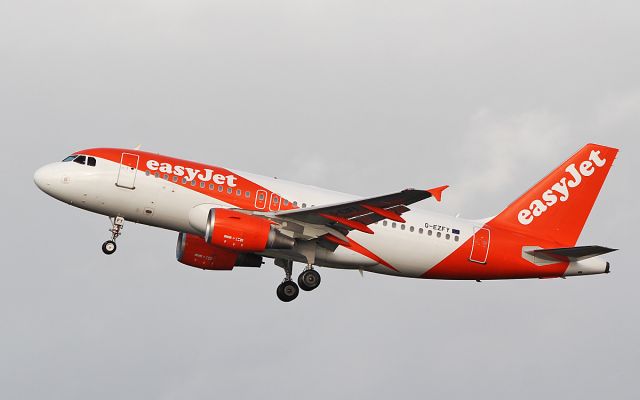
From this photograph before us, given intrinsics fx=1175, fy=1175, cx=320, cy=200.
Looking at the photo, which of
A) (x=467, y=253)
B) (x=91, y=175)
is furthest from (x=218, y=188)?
(x=467, y=253)

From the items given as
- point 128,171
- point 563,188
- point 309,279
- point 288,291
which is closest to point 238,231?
point 309,279

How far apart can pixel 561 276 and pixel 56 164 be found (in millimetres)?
20874

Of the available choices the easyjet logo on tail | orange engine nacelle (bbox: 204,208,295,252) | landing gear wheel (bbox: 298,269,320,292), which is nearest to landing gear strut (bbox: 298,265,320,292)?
landing gear wheel (bbox: 298,269,320,292)

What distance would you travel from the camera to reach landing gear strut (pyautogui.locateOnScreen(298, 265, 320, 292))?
152 feet

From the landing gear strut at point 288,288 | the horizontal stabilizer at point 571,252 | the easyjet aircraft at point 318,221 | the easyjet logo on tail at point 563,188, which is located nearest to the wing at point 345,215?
the easyjet aircraft at point 318,221

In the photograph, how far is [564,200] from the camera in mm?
50125

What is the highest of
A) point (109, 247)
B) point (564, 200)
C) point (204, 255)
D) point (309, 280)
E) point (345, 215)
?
point (564, 200)

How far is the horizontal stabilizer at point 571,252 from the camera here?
46250 mm

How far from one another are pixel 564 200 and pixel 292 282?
40.2 feet

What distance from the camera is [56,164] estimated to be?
45469 millimetres

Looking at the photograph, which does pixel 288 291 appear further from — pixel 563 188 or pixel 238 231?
pixel 563 188

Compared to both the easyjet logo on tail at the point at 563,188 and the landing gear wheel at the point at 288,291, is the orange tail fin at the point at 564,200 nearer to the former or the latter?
the easyjet logo on tail at the point at 563,188

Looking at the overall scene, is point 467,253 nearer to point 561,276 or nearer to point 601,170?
point 561,276

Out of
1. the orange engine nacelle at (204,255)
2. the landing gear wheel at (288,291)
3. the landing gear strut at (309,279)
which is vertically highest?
the orange engine nacelle at (204,255)
